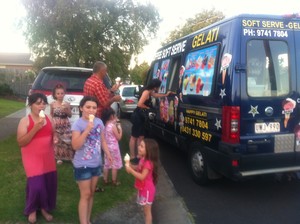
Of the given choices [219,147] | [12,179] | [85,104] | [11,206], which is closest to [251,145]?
[219,147]

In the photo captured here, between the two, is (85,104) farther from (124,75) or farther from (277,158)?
(124,75)

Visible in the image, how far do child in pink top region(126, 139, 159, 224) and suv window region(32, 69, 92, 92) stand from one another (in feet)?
12.0

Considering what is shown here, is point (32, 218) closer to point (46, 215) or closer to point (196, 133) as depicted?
point (46, 215)

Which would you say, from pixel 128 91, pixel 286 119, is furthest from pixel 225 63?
pixel 128 91

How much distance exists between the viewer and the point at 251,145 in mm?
4816

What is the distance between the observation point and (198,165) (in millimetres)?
5801

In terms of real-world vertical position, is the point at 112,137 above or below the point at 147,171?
above

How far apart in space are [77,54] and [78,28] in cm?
145

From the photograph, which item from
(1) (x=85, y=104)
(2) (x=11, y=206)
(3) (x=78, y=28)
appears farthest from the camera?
(3) (x=78, y=28)

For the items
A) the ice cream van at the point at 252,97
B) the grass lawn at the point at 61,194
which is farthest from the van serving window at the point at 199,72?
the grass lawn at the point at 61,194

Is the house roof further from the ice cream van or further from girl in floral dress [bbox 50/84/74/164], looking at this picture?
the ice cream van

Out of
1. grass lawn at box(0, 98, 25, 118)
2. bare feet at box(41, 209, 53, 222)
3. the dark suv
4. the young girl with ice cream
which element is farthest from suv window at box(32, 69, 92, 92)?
grass lawn at box(0, 98, 25, 118)

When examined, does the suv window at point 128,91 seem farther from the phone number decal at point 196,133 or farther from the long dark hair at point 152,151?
the long dark hair at point 152,151

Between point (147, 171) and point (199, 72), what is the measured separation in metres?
2.55
